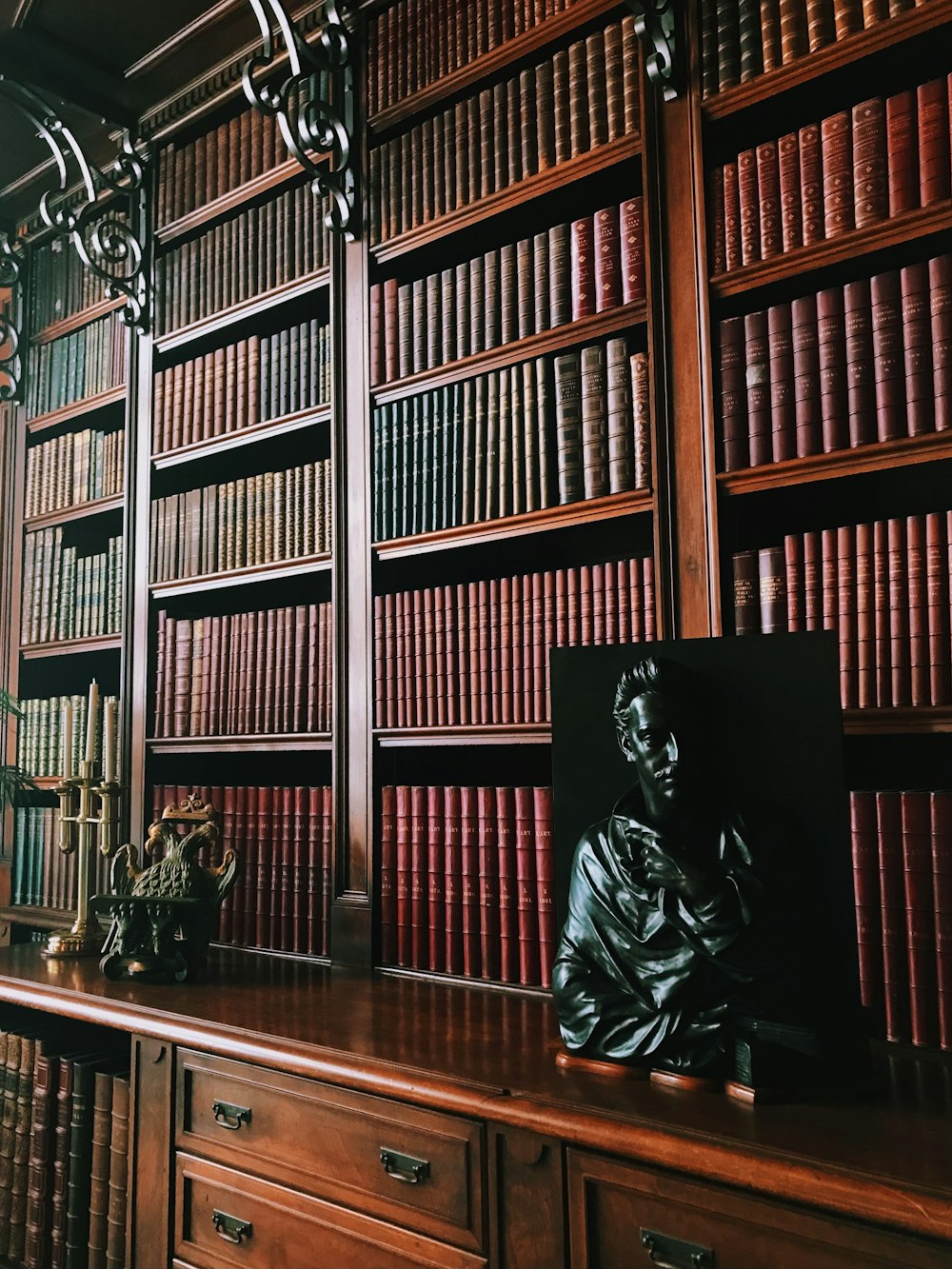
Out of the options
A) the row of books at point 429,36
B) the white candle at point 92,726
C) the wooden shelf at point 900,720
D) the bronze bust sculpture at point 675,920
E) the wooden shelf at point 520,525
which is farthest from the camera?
the white candle at point 92,726

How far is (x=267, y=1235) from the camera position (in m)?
1.67

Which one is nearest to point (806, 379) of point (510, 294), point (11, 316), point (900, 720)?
point (900, 720)

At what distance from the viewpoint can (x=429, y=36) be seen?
230 centimetres

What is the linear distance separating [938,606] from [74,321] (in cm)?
269

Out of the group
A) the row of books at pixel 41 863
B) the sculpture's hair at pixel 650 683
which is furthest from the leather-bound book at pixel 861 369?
the row of books at pixel 41 863

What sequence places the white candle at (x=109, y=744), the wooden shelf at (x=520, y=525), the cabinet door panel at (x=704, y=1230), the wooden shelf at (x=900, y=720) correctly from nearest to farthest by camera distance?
the cabinet door panel at (x=704, y=1230) → the wooden shelf at (x=900, y=720) → the wooden shelf at (x=520, y=525) → the white candle at (x=109, y=744)

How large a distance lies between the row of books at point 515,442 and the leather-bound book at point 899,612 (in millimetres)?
451

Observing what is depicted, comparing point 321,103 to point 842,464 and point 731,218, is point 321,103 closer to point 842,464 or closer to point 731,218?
point 731,218

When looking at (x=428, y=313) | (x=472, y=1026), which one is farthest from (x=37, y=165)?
(x=472, y=1026)

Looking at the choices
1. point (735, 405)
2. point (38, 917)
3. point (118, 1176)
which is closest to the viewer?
point (735, 405)

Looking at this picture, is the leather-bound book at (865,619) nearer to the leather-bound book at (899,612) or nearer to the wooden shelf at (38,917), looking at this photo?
the leather-bound book at (899,612)

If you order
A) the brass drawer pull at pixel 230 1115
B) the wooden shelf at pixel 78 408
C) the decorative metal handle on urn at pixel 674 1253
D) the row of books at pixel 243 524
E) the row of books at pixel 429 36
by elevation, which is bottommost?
the brass drawer pull at pixel 230 1115

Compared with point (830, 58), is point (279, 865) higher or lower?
lower

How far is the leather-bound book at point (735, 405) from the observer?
5.95ft
